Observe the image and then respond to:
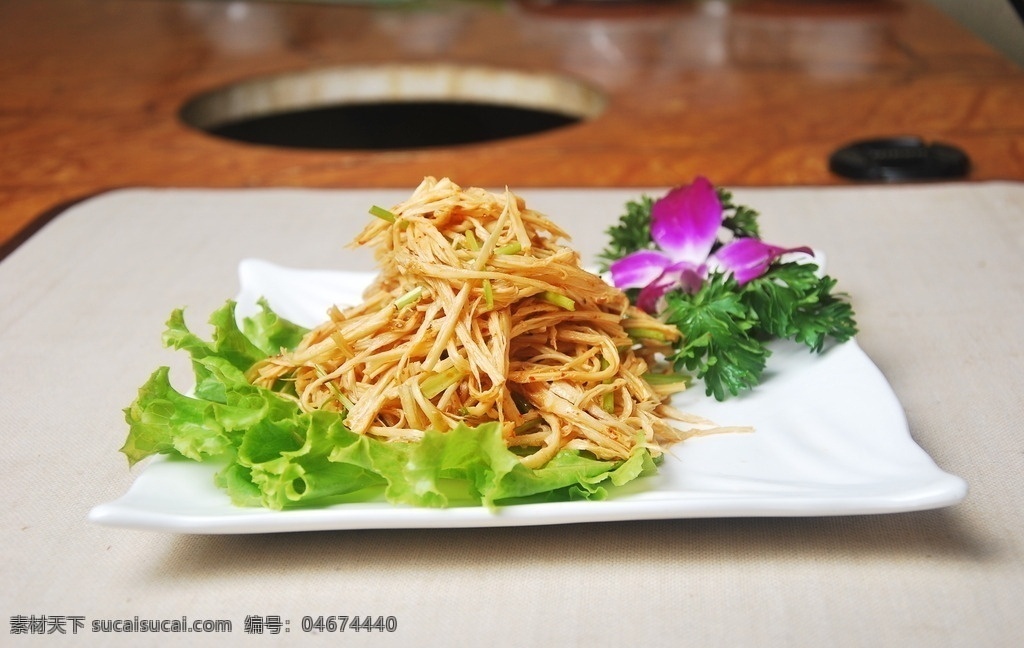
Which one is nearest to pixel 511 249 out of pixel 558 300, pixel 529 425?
pixel 558 300

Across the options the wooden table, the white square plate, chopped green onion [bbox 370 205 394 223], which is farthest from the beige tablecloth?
the wooden table

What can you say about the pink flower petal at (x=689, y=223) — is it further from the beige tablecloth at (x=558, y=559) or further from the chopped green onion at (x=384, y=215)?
the chopped green onion at (x=384, y=215)

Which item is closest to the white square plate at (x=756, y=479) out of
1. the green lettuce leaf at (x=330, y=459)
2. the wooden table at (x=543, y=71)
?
the green lettuce leaf at (x=330, y=459)

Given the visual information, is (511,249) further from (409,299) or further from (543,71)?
(543,71)

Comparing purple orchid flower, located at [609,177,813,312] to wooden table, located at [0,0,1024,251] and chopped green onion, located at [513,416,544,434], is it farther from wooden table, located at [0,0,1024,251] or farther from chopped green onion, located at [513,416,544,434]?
wooden table, located at [0,0,1024,251]

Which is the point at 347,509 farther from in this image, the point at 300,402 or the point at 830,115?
the point at 830,115

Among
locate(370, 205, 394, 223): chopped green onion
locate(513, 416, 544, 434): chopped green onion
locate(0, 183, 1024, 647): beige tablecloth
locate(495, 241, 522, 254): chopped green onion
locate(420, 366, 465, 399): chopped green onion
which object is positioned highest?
locate(370, 205, 394, 223): chopped green onion
